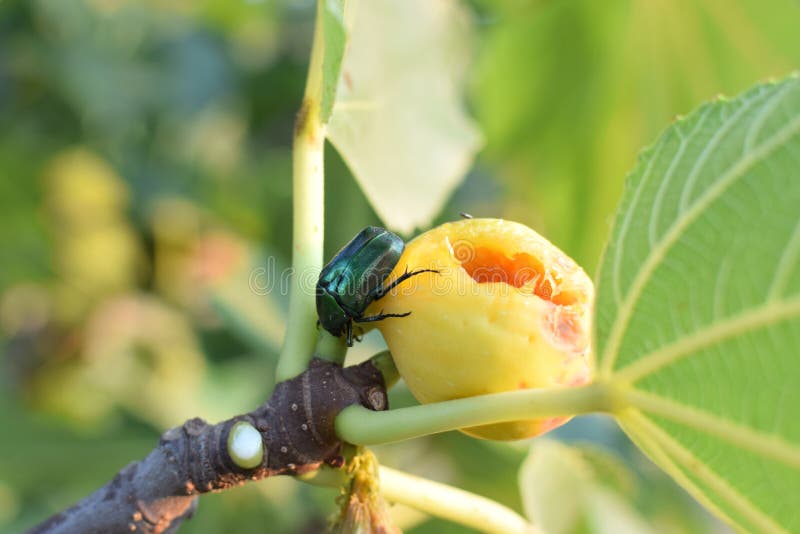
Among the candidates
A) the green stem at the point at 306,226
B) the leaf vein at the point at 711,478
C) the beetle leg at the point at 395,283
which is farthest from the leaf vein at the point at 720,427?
the green stem at the point at 306,226

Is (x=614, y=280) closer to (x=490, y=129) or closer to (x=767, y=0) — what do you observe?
(x=767, y=0)

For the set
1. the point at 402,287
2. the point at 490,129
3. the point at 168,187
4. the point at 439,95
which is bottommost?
the point at 402,287

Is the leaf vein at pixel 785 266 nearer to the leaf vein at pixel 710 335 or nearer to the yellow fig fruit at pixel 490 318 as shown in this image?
the leaf vein at pixel 710 335

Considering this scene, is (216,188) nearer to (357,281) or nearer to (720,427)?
(357,281)

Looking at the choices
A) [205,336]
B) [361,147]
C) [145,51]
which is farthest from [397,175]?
[145,51]

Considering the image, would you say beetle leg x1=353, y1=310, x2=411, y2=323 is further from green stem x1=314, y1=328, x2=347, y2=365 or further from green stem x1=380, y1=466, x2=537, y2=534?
green stem x1=380, y1=466, x2=537, y2=534
